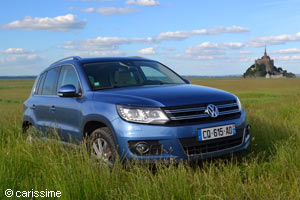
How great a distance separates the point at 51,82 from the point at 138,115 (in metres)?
2.73

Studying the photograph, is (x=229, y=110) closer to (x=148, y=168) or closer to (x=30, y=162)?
(x=148, y=168)

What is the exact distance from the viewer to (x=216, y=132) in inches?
167

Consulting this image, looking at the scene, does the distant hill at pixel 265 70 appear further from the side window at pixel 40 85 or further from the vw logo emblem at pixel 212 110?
the vw logo emblem at pixel 212 110

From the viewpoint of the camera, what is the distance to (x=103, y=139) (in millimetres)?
→ 4246

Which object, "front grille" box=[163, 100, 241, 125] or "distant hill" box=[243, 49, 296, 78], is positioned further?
"distant hill" box=[243, 49, 296, 78]

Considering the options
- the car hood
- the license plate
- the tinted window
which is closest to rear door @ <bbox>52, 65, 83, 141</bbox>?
the car hood

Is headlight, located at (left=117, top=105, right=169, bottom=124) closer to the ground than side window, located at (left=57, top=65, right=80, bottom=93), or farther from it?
closer to the ground

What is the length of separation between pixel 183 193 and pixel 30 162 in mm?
2022

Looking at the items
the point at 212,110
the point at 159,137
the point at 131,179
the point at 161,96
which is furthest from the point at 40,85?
the point at 131,179

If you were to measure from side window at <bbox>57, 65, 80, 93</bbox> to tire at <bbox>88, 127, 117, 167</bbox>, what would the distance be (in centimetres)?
98

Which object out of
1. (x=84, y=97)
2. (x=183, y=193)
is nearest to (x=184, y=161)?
(x=183, y=193)

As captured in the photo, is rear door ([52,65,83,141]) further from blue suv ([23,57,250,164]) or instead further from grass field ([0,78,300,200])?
grass field ([0,78,300,200])

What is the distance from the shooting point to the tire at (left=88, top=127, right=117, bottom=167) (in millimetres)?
4062
